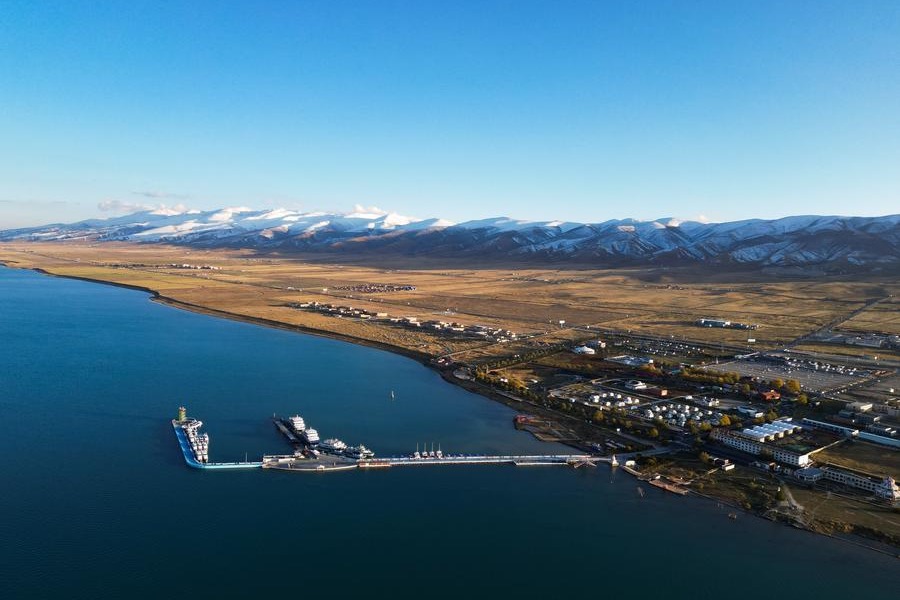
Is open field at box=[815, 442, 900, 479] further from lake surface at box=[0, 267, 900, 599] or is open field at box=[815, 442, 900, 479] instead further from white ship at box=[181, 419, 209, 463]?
white ship at box=[181, 419, 209, 463]

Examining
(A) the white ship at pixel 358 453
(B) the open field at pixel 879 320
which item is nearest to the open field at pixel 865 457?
(A) the white ship at pixel 358 453

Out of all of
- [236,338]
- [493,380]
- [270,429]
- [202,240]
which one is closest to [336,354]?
[236,338]

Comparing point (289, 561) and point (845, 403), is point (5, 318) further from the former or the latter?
point (845, 403)

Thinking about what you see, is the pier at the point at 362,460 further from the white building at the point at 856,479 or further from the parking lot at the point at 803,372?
the parking lot at the point at 803,372

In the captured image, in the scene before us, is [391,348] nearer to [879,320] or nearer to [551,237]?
[879,320]

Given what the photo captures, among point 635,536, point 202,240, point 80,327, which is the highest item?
point 202,240

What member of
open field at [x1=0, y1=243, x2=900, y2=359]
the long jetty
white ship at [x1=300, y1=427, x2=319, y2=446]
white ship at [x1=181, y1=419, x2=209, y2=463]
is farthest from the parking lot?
white ship at [x1=181, y1=419, x2=209, y2=463]

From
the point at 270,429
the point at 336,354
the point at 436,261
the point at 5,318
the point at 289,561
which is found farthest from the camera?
the point at 436,261
